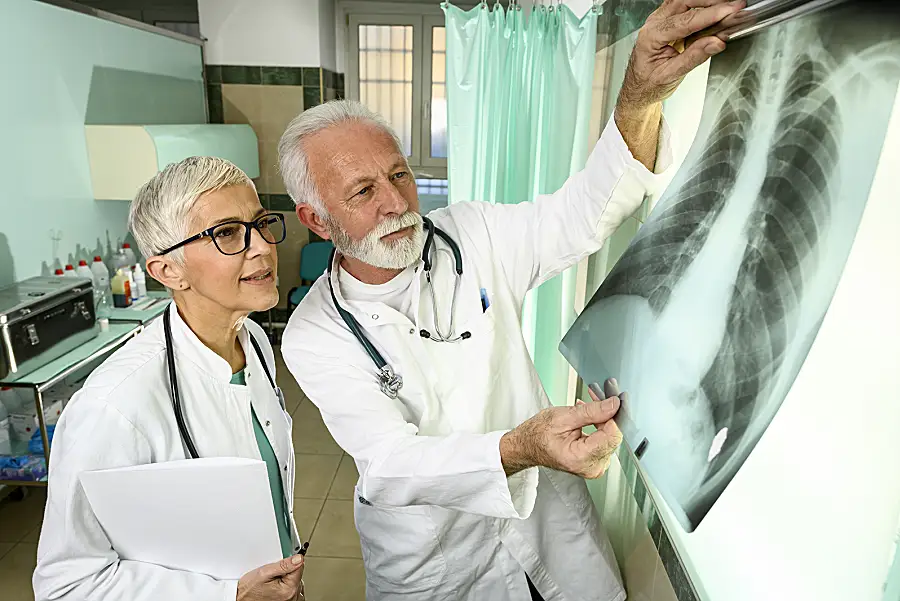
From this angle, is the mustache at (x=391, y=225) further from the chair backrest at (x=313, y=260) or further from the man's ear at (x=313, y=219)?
the chair backrest at (x=313, y=260)

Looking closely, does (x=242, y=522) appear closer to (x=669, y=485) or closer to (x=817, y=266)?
(x=669, y=485)

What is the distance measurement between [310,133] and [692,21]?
2.45ft

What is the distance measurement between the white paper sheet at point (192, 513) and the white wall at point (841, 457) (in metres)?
0.67

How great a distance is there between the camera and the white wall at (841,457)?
0.55 meters

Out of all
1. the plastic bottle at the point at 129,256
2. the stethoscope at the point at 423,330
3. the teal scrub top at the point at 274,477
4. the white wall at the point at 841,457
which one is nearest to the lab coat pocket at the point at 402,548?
the teal scrub top at the point at 274,477

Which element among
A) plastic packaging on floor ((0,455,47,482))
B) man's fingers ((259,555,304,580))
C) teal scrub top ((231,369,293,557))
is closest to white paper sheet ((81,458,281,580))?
man's fingers ((259,555,304,580))

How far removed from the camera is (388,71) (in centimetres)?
480

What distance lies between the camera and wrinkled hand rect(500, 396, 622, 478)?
83 cm

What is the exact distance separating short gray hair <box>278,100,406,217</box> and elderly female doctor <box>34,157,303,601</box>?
140 mm

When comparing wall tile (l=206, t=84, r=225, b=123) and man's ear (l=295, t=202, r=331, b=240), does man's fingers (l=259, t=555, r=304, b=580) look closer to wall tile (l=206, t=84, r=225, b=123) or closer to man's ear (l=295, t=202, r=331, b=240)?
man's ear (l=295, t=202, r=331, b=240)

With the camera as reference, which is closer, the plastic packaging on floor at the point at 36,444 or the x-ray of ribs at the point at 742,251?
the x-ray of ribs at the point at 742,251

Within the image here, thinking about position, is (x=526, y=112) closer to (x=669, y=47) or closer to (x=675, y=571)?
(x=669, y=47)

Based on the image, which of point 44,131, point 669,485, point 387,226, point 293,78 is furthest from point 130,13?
point 669,485

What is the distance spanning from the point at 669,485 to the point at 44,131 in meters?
2.90
